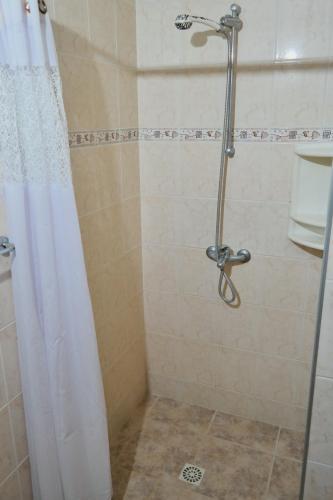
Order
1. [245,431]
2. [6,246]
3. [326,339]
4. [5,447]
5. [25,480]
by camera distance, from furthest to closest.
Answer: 1. [245,431]
2. [25,480]
3. [5,447]
4. [6,246]
5. [326,339]

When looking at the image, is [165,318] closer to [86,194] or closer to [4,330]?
[86,194]

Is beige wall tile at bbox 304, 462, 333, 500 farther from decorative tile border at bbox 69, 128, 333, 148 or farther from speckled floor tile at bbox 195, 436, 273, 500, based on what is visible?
decorative tile border at bbox 69, 128, 333, 148

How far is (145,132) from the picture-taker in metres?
1.97

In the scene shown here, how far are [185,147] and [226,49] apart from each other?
438 millimetres

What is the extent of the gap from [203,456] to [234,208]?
3.83 feet

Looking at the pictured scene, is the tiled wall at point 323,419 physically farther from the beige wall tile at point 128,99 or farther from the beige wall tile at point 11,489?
the beige wall tile at point 128,99

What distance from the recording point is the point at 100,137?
1685mm

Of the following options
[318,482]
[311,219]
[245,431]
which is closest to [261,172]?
[311,219]

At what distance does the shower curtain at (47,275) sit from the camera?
1.08 metres

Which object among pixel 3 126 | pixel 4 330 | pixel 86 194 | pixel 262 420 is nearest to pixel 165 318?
pixel 262 420

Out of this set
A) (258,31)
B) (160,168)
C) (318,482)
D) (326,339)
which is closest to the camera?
(326,339)

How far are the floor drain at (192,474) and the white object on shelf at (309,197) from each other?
1111 millimetres

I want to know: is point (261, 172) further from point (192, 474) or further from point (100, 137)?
point (192, 474)

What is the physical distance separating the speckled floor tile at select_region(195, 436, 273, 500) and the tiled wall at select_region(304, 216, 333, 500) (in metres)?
0.79
